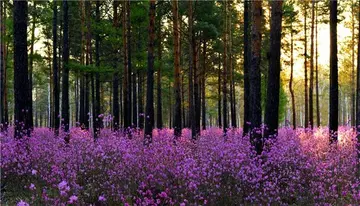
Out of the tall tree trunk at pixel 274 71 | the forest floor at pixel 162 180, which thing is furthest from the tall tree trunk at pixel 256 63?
the forest floor at pixel 162 180

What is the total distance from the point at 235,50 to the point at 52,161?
2594 cm

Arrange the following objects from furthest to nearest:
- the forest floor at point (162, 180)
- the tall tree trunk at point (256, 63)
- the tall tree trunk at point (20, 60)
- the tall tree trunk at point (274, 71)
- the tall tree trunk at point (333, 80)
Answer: the tall tree trunk at point (333, 80)
the tall tree trunk at point (20, 60)
the tall tree trunk at point (256, 63)
the tall tree trunk at point (274, 71)
the forest floor at point (162, 180)

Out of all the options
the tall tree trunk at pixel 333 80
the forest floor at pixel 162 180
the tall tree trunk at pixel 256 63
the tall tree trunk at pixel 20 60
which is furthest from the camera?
the tall tree trunk at pixel 333 80

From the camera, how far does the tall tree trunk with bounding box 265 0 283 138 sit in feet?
29.3

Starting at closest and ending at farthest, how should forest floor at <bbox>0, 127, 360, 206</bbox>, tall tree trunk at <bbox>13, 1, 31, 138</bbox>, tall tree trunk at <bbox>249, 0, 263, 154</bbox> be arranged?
forest floor at <bbox>0, 127, 360, 206</bbox> < tall tree trunk at <bbox>249, 0, 263, 154</bbox> < tall tree trunk at <bbox>13, 1, 31, 138</bbox>

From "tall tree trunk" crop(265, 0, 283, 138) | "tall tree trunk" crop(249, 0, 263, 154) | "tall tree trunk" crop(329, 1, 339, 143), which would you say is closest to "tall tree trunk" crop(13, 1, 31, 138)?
"tall tree trunk" crop(249, 0, 263, 154)

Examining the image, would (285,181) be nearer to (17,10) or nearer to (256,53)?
(256,53)

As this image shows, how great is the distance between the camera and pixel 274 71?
354 inches

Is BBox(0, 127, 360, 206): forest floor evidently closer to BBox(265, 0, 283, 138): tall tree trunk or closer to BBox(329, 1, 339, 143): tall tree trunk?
BBox(265, 0, 283, 138): tall tree trunk

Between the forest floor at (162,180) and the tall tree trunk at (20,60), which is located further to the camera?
the tall tree trunk at (20,60)

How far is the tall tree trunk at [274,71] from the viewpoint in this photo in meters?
8.94

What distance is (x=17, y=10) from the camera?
9.34 meters

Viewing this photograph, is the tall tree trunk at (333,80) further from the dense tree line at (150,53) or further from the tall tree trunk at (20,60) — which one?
the tall tree trunk at (20,60)

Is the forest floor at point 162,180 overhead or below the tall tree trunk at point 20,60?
below
